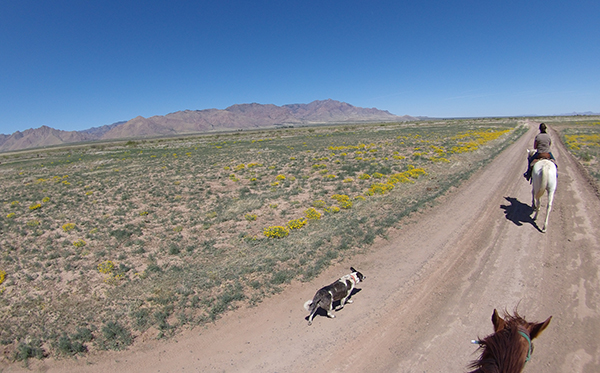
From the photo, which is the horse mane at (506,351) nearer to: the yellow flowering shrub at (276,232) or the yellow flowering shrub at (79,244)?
Result: the yellow flowering shrub at (276,232)

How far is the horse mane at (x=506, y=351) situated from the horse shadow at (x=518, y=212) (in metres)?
9.67

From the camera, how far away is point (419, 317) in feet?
18.6

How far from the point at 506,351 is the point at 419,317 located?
3843mm

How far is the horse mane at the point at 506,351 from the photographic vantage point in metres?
2.17

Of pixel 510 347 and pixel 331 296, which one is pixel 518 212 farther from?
pixel 510 347

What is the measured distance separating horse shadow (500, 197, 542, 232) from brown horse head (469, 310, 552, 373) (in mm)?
9583

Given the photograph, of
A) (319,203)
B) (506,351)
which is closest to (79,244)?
(319,203)

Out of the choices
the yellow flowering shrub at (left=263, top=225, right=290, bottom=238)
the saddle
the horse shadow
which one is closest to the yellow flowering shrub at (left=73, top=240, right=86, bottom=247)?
the yellow flowering shrub at (left=263, top=225, right=290, bottom=238)

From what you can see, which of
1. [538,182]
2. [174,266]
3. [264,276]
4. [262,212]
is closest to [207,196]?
[262,212]

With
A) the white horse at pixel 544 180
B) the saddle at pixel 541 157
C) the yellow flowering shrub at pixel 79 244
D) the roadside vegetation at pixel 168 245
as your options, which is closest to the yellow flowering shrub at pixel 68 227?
the roadside vegetation at pixel 168 245

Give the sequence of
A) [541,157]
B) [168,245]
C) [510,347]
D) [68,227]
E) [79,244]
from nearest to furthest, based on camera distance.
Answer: [510,347], [541,157], [168,245], [79,244], [68,227]

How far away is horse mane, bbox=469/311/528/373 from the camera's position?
2166 mm

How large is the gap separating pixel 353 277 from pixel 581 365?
159 inches

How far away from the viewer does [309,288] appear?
711cm
